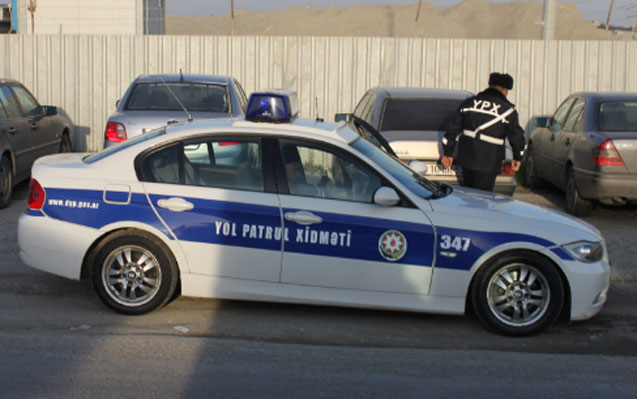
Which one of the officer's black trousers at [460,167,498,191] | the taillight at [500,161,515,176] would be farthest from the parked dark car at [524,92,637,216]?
the officer's black trousers at [460,167,498,191]

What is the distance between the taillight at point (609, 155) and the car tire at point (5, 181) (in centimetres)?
739

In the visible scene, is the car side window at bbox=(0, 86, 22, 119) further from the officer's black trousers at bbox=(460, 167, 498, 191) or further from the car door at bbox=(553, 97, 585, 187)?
the car door at bbox=(553, 97, 585, 187)

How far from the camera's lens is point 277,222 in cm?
597

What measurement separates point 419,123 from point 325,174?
3.88 meters

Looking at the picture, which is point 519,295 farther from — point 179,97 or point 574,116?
point 179,97

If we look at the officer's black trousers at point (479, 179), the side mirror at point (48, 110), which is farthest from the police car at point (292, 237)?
the side mirror at point (48, 110)

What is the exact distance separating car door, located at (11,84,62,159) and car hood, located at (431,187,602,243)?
7.29 meters

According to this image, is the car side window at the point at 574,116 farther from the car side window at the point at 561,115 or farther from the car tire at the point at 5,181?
the car tire at the point at 5,181

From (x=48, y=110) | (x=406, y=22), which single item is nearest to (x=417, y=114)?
(x=48, y=110)

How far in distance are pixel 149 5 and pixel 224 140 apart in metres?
18.3

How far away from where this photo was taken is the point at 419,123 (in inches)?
385

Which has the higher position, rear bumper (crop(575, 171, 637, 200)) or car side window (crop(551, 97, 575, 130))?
car side window (crop(551, 97, 575, 130))

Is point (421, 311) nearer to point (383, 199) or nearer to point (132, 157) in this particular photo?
point (383, 199)

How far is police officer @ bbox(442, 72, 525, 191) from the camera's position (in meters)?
8.41
